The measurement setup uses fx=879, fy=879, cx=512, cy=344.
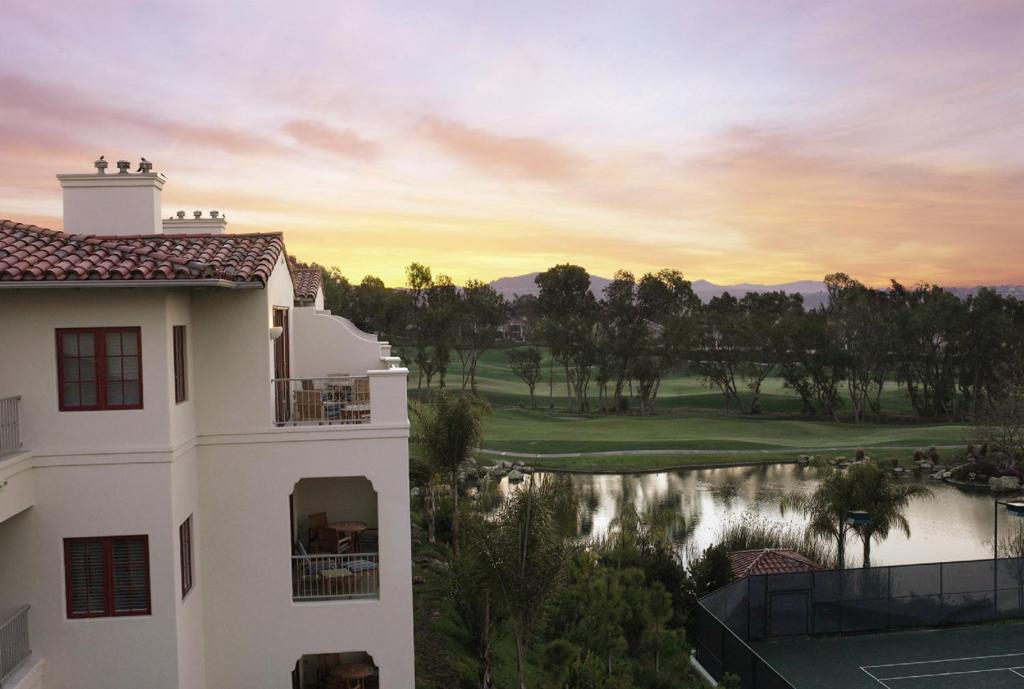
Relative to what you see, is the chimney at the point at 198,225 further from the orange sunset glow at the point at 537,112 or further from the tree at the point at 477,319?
the tree at the point at 477,319

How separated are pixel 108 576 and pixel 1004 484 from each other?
39.0m

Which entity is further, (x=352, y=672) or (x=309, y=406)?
(x=352, y=672)

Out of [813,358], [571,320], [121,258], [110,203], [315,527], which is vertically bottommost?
[315,527]

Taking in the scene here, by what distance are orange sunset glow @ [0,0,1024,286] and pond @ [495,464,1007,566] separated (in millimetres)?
13492

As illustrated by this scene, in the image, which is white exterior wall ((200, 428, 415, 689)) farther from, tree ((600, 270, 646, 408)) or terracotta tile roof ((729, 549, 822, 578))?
tree ((600, 270, 646, 408))

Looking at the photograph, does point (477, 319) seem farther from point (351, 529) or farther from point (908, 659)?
point (351, 529)

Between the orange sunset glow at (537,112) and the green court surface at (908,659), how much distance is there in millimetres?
15991

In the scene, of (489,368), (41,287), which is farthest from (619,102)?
(489,368)

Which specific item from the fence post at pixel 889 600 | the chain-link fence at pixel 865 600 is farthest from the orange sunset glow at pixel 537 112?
the fence post at pixel 889 600

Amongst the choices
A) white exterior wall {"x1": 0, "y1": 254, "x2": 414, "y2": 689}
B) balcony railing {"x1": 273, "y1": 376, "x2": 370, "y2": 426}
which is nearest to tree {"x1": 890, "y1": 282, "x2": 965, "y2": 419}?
balcony railing {"x1": 273, "y1": 376, "x2": 370, "y2": 426}

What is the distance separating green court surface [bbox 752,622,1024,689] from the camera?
706 inches

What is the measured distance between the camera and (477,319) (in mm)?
68375

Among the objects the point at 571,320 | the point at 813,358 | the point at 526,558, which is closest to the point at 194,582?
the point at 526,558

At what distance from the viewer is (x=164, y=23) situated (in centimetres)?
1839
